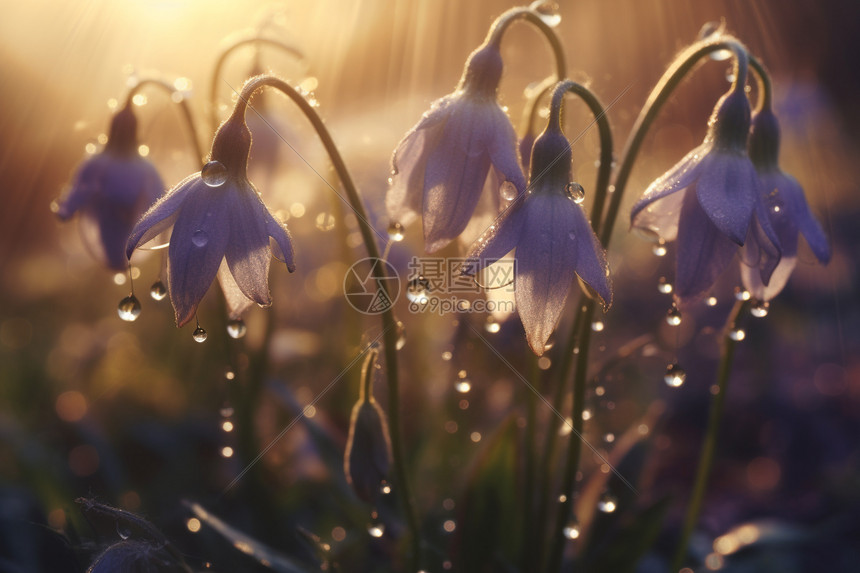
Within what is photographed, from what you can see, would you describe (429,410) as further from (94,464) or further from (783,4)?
(783,4)

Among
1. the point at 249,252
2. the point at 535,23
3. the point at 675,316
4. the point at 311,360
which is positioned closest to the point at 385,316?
the point at 249,252

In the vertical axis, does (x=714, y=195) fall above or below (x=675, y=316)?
above

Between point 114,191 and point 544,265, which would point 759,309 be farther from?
point 114,191

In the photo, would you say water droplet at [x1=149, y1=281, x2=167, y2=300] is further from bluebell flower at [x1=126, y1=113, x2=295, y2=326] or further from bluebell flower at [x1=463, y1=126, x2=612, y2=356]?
bluebell flower at [x1=463, y1=126, x2=612, y2=356]

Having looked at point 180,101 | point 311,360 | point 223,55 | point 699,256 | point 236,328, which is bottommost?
point 311,360

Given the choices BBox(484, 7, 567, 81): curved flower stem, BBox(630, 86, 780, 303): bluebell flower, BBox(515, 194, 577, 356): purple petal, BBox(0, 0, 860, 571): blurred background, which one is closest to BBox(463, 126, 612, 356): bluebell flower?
BBox(515, 194, 577, 356): purple petal

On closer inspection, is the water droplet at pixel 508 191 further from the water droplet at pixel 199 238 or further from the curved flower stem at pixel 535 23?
the water droplet at pixel 199 238
